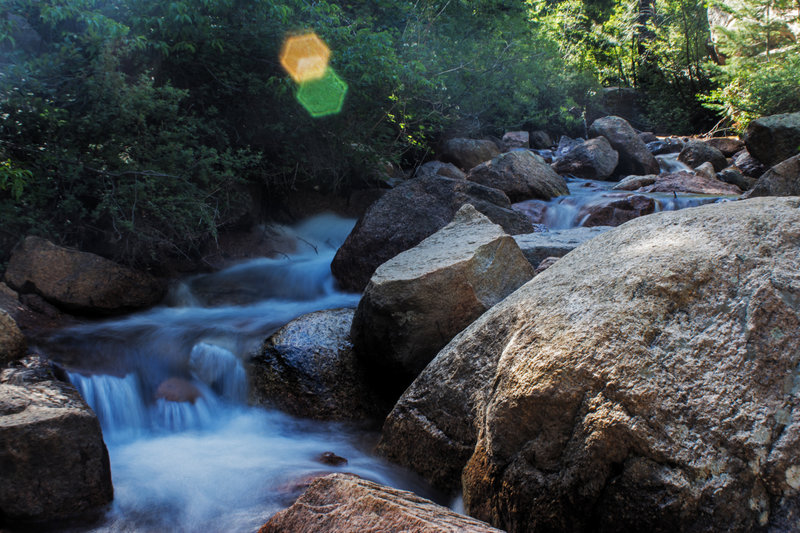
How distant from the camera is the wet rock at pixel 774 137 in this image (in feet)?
37.8

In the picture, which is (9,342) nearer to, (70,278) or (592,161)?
(70,278)

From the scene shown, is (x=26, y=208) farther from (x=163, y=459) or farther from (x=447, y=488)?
(x=447, y=488)

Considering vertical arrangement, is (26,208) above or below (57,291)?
above

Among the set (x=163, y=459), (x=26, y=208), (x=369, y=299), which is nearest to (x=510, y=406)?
(x=369, y=299)

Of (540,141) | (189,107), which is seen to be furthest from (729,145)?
(189,107)

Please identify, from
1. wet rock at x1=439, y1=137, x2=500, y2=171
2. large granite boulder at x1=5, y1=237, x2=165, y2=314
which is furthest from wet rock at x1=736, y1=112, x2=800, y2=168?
large granite boulder at x1=5, y1=237, x2=165, y2=314

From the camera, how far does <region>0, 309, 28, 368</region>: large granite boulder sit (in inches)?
150

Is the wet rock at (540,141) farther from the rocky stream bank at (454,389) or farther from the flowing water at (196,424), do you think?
the flowing water at (196,424)

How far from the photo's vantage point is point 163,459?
11.9 ft

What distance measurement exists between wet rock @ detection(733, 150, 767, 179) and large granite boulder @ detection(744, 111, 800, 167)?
231mm

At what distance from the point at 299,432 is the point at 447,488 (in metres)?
1.57

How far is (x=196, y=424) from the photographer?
13.9ft

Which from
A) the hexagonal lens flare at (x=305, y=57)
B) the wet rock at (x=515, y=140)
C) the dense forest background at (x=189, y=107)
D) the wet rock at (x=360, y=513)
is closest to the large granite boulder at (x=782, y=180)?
the dense forest background at (x=189, y=107)

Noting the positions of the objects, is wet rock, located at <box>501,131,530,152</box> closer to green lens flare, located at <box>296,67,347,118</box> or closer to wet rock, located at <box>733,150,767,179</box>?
wet rock, located at <box>733,150,767,179</box>
